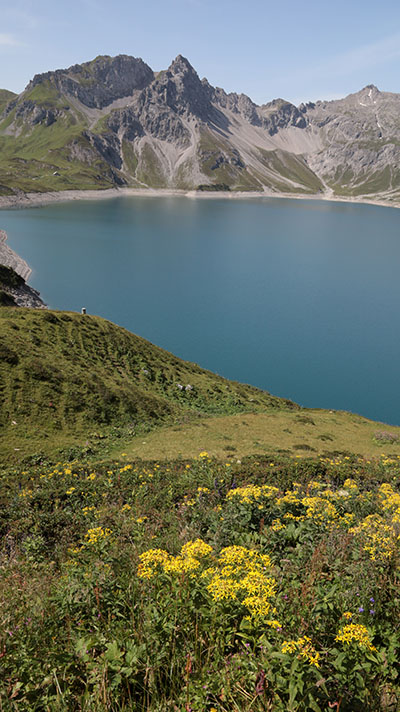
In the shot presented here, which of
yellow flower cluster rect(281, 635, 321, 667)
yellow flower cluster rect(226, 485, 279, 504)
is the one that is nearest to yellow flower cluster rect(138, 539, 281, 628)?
yellow flower cluster rect(281, 635, 321, 667)

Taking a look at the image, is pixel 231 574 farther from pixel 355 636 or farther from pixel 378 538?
pixel 378 538

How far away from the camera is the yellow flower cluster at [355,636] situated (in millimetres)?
4086

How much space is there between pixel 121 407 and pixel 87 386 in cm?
348

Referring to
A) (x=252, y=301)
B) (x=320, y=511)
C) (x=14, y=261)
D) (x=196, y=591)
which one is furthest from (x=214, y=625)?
(x=14, y=261)

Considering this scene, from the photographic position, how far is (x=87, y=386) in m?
29.1

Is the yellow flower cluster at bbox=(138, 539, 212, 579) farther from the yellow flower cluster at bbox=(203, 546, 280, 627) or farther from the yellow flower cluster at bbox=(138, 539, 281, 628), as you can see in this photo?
the yellow flower cluster at bbox=(203, 546, 280, 627)

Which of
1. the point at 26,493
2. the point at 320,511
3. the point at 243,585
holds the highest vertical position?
the point at 243,585

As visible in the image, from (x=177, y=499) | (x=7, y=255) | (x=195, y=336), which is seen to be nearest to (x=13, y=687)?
(x=177, y=499)

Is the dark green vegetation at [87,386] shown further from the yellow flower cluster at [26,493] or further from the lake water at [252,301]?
the lake water at [252,301]

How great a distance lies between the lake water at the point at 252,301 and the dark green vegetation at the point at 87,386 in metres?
23.3

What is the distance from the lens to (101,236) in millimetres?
173875

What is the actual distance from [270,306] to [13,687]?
9957cm

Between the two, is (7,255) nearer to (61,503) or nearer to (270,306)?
(270,306)

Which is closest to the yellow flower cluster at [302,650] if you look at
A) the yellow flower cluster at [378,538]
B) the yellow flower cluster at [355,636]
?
the yellow flower cluster at [355,636]
